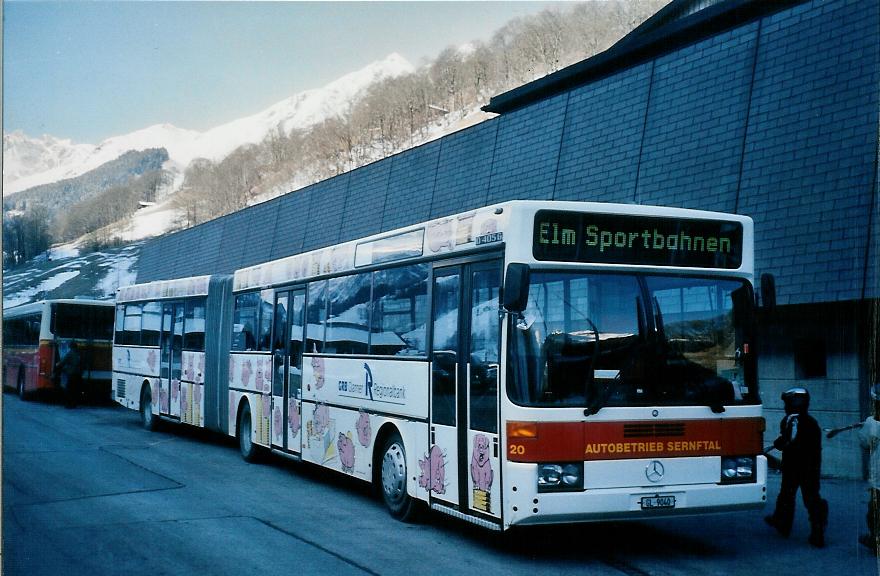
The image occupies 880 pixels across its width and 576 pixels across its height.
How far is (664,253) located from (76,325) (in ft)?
75.5

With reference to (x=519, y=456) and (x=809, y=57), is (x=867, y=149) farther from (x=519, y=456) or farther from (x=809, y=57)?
(x=519, y=456)

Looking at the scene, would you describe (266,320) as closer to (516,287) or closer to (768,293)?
(516,287)

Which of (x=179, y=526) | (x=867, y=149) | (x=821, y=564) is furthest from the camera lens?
(x=867, y=149)

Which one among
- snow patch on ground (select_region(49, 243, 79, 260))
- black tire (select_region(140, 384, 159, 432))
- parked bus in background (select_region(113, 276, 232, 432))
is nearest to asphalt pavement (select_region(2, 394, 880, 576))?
parked bus in background (select_region(113, 276, 232, 432))

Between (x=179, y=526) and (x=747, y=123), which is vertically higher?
(x=747, y=123)

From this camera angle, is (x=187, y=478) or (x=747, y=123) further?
(x=747, y=123)

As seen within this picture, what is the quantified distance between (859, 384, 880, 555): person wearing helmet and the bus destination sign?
1913 mm

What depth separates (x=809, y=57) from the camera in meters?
13.0

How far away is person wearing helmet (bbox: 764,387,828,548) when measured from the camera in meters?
8.55

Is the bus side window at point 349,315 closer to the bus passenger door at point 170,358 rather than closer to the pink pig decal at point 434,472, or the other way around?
the pink pig decal at point 434,472

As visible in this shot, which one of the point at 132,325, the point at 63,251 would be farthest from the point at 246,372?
the point at 63,251

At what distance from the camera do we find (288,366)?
43.9 ft

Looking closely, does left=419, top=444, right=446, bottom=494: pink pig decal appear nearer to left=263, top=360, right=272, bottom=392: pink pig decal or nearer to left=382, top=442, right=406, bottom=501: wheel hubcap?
left=382, top=442, right=406, bottom=501: wheel hubcap

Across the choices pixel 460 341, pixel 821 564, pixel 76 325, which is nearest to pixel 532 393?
pixel 460 341
